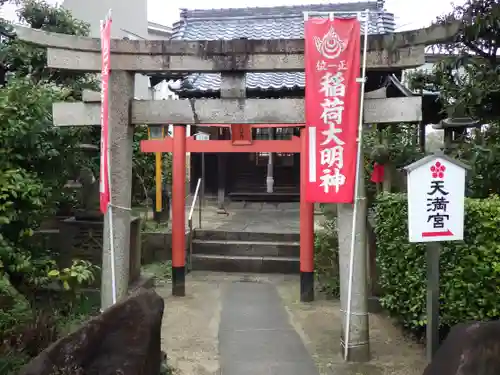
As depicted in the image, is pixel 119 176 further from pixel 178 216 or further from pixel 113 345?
pixel 178 216

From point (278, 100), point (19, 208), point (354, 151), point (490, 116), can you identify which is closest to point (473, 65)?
point (490, 116)

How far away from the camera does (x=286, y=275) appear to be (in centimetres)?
1024

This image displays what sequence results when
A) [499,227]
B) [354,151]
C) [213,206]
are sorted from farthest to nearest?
[213,206], [354,151], [499,227]

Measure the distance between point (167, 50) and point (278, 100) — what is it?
1327 millimetres

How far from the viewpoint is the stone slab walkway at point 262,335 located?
209 inches

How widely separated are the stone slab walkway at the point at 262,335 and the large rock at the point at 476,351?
5.82 feet

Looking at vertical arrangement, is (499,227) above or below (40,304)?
above

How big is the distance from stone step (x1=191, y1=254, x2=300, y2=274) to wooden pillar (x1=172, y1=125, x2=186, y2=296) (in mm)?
2040

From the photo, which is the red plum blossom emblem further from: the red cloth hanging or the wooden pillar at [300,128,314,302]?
the wooden pillar at [300,128,314,302]

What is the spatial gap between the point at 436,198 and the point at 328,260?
15.5 ft

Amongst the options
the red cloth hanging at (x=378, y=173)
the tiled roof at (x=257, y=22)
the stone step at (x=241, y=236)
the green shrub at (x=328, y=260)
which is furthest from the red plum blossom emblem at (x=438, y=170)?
the tiled roof at (x=257, y=22)

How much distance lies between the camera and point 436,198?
4223 mm

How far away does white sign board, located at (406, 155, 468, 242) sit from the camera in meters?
4.21

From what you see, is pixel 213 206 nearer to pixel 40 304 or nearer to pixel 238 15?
pixel 238 15
